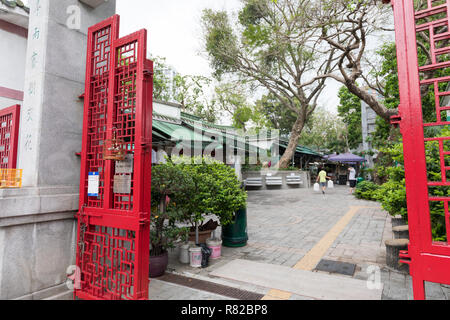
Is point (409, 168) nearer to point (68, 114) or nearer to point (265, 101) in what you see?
point (68, 114)

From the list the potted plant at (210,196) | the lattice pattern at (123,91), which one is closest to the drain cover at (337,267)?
the potted plant at (210,196)

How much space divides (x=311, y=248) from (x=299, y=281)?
193 centimetres

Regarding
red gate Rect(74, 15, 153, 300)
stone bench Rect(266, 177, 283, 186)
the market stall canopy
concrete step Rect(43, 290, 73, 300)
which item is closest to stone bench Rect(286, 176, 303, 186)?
stone bench Rect(266, 177, 283, 186)

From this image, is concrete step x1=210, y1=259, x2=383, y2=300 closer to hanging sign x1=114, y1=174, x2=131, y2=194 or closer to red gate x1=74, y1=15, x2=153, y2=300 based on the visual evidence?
red gate x1=74, y1=15, x2=153, y2=300

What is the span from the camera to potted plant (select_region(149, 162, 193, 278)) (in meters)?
4.34

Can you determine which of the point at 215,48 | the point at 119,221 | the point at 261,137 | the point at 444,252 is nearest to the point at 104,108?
the point at 119,221

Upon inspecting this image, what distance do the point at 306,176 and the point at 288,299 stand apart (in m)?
17.7

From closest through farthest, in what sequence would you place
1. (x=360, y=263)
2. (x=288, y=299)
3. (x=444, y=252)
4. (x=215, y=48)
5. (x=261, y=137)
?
1. (x=444, y=252)
2. (x=288, y=299)
3. (x=360, y=263)
4. (x=215, y=48)
5. (x=261, y=137)

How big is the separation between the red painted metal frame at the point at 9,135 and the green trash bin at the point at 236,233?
4.49 metres

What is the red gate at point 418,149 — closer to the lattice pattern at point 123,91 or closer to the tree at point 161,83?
the lattice pattern at point 123,91

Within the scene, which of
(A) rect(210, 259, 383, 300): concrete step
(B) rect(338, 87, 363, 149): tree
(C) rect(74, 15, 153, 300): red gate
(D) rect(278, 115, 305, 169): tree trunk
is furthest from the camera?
(B) rect(338, 87, 363, 149): tree

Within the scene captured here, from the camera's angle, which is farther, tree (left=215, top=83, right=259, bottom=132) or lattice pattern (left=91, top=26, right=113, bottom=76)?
tree (left=215, top=83, right=259, bottom=132)

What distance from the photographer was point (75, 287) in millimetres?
3438
